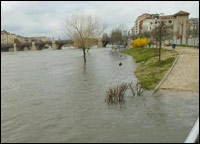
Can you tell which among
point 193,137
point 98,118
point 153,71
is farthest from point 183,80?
point 193,137

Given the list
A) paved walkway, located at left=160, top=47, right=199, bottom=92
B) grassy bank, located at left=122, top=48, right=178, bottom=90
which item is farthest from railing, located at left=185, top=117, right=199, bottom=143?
grassy bank, located at left=122, top=48, right=178, bottom=90

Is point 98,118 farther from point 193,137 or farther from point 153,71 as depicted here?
point 153,71

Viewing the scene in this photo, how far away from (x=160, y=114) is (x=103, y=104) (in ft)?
10.2

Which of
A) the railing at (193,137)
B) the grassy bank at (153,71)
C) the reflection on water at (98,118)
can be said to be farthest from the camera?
the grassy bank at (153,71)

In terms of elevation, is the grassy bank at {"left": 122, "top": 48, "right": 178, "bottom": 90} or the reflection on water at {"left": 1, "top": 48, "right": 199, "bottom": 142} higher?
the grassy bank at {"left": 122, "top": 48, "right": 178, "bottom": 90}

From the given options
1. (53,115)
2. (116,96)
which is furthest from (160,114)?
(53,115)

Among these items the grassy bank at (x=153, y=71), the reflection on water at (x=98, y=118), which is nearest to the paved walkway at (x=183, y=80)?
the grassy bank at (x=153, y=71)

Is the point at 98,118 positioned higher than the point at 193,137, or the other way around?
the point at 193,137

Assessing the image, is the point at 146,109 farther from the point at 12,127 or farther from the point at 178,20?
the point at 178,20

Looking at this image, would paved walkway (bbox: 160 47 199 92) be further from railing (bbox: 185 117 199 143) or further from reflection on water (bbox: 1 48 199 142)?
railing (bbox: 185 117 199 143)

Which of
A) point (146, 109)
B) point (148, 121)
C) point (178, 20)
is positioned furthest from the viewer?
point (178, 20)

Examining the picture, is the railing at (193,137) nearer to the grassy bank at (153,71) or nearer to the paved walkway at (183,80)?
the paved walkway at (183,80)

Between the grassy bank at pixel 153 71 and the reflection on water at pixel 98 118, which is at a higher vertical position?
the grassy bank at pixel 153 71

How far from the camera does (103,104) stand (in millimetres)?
10961
